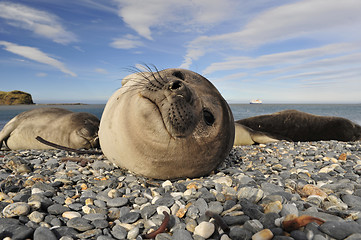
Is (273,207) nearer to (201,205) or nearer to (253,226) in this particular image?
(253,226)

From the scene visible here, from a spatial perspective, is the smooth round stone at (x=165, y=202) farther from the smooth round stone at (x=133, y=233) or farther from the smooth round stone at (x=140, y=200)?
the smooth round stone at (x=133, y=233)

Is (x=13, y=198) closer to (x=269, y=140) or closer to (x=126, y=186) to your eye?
(x=126, y=186)

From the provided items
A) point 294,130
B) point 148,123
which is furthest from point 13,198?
point 294,130

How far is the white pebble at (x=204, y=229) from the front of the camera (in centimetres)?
162

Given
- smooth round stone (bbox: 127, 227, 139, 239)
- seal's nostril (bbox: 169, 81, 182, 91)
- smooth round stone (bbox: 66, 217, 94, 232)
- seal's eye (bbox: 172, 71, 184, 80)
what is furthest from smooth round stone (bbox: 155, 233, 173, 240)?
seal's eye (bbox: 172, 71, 184, 80)

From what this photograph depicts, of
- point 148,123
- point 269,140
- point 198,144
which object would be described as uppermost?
point 148,123

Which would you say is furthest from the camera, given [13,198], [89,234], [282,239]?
[13,198]

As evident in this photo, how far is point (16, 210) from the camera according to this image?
1864 millimetres

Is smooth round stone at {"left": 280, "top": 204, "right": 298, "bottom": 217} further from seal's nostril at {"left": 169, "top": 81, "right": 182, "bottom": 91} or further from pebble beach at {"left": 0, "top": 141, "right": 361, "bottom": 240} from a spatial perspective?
seal's nostril at {"left": 169, "top": 81, "right": 182, "bottom": 91}

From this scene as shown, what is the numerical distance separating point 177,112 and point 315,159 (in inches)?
102

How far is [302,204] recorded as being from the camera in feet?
6.40

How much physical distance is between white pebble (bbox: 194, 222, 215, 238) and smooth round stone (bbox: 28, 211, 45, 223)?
110cm

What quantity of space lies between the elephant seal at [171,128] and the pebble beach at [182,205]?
205 millimetres

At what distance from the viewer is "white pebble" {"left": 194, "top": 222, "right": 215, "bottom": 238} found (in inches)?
63.6
